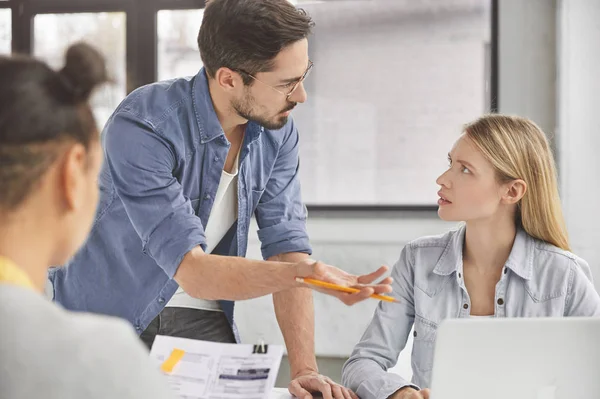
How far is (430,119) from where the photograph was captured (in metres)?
3.58

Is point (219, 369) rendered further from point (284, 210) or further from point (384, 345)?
point (284, 210)

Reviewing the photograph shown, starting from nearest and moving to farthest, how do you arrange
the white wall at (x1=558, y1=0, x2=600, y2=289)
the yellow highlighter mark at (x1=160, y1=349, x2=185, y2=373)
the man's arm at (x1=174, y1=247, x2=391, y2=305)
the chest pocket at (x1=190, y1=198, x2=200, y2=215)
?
the yellow highlighter mark at (x1=160, y1=349, x2=185, y2=373) < the man's arm at (x1=174, y1=247, x2=391, y2=305) < the chest pocket at (x1=190, y1=198, x2=200, y2=215) < the white wall at (x1=558, y1=0, x2=600, y2=289)

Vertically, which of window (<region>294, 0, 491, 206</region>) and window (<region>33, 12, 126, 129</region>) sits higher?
window (<region>33, 12, 126, 129</region>)

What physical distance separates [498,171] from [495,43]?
158cm

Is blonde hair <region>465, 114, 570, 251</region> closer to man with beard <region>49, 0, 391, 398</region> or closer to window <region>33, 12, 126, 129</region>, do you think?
man with beard <region>49, 0, 391, 398</region>

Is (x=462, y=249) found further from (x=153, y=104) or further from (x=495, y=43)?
(x=495, y=43)

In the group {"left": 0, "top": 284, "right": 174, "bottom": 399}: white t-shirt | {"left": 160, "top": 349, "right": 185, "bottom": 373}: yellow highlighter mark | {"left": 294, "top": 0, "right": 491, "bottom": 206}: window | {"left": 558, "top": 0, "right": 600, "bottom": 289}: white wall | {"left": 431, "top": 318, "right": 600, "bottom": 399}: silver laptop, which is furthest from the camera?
{"left": 294, "top": 0, "right": 491, "bottom": 206}: window

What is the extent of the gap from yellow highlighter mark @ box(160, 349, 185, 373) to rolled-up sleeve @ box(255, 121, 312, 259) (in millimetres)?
808

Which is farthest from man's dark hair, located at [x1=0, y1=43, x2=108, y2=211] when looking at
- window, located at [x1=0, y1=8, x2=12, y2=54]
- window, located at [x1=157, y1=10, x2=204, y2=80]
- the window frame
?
window, located at [x1=0, y1=8, x2=12, y2=54]

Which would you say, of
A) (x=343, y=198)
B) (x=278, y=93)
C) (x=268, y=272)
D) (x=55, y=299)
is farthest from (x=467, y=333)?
(x=343, y=198)

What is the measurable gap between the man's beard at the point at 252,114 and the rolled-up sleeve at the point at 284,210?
0.16 metres

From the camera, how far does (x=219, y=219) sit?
2141 mm

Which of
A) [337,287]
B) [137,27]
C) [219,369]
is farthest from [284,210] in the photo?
[137,27]

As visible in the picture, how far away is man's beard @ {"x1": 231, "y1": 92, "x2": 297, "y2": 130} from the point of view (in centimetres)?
201
